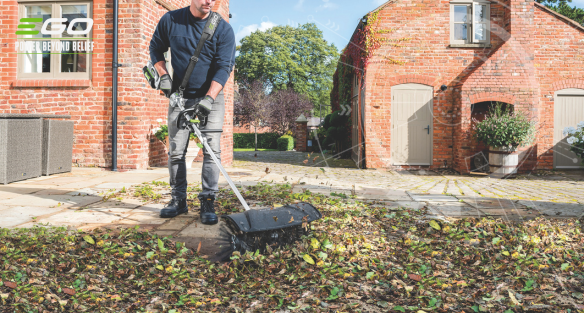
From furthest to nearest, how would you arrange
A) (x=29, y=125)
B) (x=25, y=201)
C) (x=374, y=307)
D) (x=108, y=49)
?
(x=108, y=49)
(x=29, y=125)
(x=25, y=201)
(x=374, y=307)

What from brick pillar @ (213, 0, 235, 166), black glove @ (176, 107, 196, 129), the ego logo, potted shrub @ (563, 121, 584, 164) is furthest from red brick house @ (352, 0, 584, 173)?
black glove @ (176, 107, 196, 129)

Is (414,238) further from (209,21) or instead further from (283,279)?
(209,21)

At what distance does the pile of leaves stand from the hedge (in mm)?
23763

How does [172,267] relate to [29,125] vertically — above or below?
below

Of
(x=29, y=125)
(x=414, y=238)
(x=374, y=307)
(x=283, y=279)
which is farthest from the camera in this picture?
(x=29, y=125)

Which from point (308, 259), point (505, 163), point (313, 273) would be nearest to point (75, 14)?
point (308, 259)

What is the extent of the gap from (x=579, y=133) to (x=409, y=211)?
790 cm

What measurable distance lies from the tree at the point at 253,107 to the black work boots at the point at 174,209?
73.2 feet

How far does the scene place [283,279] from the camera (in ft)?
7.66

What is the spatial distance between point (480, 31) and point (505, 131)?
9.96 feet

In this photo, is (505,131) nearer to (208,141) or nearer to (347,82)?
(347,82)

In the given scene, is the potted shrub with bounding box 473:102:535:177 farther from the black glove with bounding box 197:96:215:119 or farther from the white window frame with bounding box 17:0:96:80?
the white window frame with bounding box 17:0:96:80

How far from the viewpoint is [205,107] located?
9.96ft

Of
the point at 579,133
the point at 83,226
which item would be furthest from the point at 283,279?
the point at 579,133
